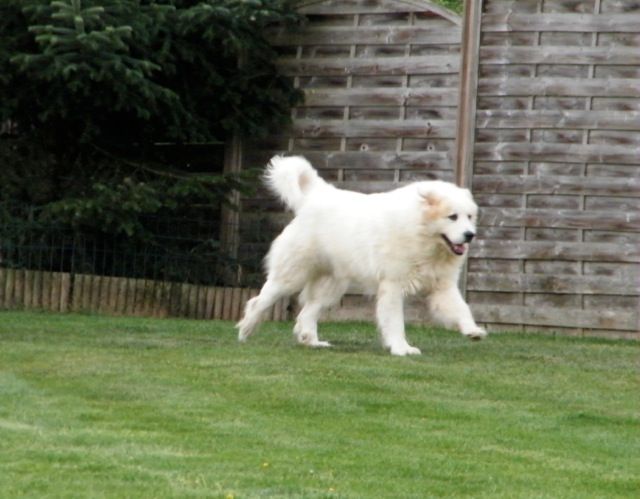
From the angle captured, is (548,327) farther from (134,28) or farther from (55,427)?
(55,427)

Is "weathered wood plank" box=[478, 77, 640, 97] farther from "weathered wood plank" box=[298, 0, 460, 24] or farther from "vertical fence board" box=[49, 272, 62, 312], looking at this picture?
"vertical fence board" box=[49, 272, 62, 312]

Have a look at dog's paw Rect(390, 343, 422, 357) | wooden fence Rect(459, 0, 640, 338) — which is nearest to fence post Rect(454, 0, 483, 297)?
wooden fence Rect(459, 0, 640, 338)

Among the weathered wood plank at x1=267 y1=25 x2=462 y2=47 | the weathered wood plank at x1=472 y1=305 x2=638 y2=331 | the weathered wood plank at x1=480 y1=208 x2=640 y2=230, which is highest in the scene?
the weathered wood plank at x1=267 y1=25 x2=462 y2=47

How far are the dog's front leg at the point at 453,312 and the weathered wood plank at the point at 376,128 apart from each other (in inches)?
133

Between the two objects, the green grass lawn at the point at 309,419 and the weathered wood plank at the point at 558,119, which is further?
the weathered wood plank at the point at 558,119

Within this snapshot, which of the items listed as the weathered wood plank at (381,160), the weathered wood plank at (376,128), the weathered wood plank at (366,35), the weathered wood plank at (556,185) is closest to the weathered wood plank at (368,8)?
the weathered wood plank at (366,35)

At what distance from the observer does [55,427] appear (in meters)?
7.82

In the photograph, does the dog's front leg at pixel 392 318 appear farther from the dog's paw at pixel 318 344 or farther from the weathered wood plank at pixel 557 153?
the weathered wood plank at pixel 557 153

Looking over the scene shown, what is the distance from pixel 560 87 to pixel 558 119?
0.26m

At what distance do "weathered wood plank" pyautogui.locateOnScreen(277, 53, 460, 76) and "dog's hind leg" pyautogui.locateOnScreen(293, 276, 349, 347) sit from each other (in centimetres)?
324

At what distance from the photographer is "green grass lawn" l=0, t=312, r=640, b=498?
670 cm

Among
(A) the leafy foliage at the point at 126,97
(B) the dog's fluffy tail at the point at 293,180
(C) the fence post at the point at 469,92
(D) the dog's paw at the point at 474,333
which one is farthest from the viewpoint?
(C) the fence post at the point at 469,92

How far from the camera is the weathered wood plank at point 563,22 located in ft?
45.8

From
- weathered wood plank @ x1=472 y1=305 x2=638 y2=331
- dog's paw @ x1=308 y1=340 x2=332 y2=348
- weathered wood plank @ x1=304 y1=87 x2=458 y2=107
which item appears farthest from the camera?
weathered wood plank @ x1=304 y1=87 x2=458 y2=107
